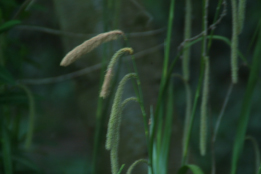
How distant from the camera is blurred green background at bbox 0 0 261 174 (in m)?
1.03

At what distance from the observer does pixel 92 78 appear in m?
1.14

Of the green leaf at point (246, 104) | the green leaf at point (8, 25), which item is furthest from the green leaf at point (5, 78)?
the green leaf at point (246, 104)

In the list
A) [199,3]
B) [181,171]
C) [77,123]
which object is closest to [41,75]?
[77,123]

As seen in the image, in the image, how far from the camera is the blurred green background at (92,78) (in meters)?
1.03

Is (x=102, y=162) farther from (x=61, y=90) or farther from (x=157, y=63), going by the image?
(x=61, y=90)

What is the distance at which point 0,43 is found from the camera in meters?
0.89

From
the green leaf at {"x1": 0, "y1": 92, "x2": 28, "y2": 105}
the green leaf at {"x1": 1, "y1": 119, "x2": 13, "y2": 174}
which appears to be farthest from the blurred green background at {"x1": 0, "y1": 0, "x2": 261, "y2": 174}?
the green leaf at {"x1": 1, "y1": 119, "x2": 13, "y2": 174}

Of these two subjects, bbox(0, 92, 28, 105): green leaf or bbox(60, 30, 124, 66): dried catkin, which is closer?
bbox(60, 30, 124, 66): dried catkin

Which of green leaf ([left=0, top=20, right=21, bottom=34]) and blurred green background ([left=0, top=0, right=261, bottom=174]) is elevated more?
green leaf ([left=0, top=20, right=21, bottom=34])

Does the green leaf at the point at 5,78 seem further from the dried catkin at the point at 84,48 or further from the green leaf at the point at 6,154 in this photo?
the dried catkin at the point at 84,48

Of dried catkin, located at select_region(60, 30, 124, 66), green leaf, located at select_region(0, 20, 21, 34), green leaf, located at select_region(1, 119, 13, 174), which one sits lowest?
green leaf, located at select_region(1, 119, 13, 174)

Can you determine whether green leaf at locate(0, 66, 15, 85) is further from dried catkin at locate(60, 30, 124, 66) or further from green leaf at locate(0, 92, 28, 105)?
dried catkin at locate(60, 30, 124, 66)

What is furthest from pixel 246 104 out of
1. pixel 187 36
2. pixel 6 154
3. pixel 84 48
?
pixel 6 154

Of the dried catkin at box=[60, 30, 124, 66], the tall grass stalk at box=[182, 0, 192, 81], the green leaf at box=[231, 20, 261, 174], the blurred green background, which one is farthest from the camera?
the blurred green background
